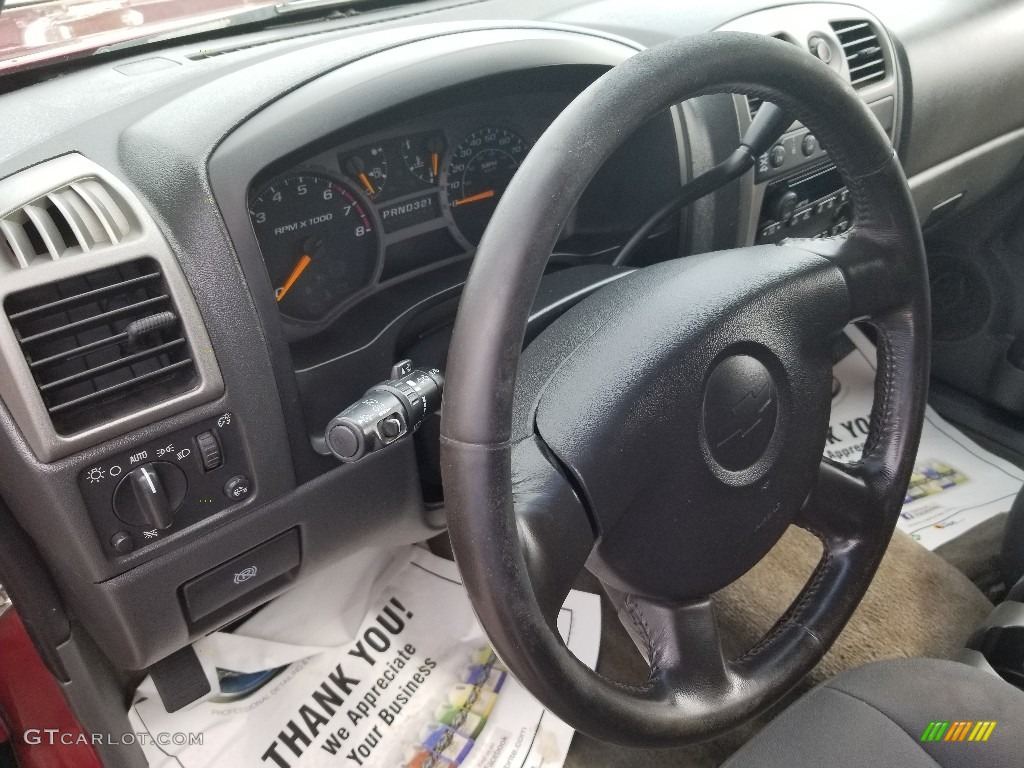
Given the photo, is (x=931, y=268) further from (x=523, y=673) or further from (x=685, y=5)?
(x=523, y=673)

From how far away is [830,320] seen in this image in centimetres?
72

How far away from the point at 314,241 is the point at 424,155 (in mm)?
161

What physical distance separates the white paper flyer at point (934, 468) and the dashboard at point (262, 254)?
562 mm

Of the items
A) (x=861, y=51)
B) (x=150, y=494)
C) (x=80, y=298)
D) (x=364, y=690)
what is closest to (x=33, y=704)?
(x=364, y=690)

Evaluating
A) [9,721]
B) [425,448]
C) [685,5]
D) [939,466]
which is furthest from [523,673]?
[939,466]

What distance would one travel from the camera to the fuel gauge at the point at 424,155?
2.87ft

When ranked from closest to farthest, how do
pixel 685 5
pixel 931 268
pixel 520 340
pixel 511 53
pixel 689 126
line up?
pixel 520 340 < pixel 511 53 < pixel 689 126 < pixel 685 5 < pixel 931 268

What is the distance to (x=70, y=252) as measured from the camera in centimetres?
59

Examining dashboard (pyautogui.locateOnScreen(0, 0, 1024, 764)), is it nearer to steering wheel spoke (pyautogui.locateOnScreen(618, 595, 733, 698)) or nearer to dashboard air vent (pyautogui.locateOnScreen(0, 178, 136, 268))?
dashboard air vent (pyautogui.locateOnScreen(0, 178, 136, 268))

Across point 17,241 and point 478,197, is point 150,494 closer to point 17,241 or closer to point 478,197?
point 17,241

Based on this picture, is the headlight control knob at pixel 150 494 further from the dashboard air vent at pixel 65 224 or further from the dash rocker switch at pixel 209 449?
the dashboard air vent at pixel 65 224

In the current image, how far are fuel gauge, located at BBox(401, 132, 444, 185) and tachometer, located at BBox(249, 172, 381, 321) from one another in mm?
77

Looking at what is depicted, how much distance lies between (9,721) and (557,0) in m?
1.17

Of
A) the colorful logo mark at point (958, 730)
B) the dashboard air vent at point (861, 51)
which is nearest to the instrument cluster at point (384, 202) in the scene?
the dashboard air vent at point (861, 51)
